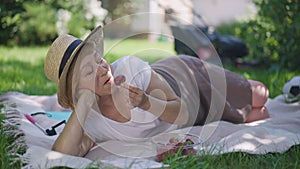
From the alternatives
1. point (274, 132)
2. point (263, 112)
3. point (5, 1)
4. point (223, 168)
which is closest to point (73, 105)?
point (223, 168)

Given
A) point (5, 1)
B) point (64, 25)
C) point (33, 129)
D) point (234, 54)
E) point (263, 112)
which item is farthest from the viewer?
point (64, 25)

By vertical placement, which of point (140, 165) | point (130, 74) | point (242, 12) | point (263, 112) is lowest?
point (242, 12)

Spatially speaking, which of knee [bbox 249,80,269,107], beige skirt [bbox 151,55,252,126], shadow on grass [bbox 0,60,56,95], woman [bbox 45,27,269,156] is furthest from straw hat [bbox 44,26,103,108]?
shadow on grass [bbox 0,60,56,95]

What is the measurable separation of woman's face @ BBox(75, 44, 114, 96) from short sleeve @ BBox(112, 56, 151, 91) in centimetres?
18

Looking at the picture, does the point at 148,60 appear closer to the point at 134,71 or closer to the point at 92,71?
the point at 134,71

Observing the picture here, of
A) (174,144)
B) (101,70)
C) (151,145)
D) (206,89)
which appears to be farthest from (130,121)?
(206,89)

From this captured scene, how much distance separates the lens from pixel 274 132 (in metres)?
2.41

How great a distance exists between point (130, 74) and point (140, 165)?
49cm

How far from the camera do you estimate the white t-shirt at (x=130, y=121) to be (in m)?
2.19

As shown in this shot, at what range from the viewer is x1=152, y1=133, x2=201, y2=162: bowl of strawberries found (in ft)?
6.75

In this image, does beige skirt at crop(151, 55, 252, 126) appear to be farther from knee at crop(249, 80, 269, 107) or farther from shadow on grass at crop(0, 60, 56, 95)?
shadow on grass at crop(0, 60, 56, 95)

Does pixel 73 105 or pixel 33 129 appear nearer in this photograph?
pixel 73 105

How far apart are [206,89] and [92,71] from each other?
2.93ft

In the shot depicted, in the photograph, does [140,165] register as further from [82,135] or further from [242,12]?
[242,12]
